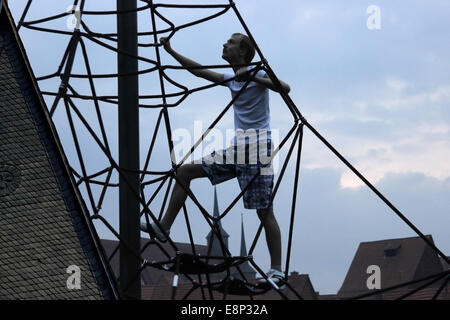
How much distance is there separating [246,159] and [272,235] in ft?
3.51

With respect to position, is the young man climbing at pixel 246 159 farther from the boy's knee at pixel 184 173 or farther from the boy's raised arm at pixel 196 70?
the boy's raised arm at pixel 196 70

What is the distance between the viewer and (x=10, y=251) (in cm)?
1573

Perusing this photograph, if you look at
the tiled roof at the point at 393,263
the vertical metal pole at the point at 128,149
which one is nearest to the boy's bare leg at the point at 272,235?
the vertical metal pole at the point at 128,149

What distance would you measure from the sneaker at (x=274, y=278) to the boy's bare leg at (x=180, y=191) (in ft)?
4.90

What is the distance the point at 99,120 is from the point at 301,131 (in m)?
2.86

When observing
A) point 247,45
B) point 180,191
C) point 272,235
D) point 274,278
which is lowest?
point 274,278

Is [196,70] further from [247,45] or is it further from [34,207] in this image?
[34,207]

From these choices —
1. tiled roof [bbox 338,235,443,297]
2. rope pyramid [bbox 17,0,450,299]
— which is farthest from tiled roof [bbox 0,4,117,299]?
tiled roof [bbox 338,235,443,297]

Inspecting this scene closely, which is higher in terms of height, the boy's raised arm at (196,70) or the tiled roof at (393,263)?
the tiled roof at (393,263)

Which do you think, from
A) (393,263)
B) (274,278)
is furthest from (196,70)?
(393,263)

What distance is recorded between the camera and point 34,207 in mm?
16391

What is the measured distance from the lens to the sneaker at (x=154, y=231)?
12.5 meters

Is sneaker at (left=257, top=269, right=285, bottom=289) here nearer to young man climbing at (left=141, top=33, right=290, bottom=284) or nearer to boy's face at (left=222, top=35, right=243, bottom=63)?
young man climbing at (left=141, top=33, right=290, bottom=284)

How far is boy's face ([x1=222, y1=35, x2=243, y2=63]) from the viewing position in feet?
41.7
